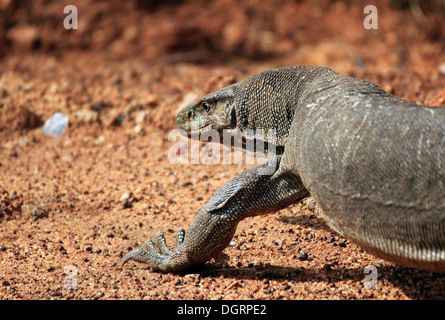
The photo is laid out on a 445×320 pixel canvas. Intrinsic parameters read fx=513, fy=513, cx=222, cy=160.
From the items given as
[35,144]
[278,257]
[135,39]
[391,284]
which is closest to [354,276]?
[391,284]

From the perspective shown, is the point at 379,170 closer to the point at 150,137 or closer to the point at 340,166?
the point at 340,166

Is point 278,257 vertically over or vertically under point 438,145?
under

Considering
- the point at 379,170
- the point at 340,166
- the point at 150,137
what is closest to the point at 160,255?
the point at 340,166

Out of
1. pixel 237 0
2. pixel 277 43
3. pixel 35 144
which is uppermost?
pixel 237 0

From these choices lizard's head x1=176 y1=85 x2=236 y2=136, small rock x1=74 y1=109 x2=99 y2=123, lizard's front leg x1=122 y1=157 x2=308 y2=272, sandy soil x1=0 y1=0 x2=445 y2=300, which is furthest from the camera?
small rock x1=74 y1=109 x2=99 y2=123

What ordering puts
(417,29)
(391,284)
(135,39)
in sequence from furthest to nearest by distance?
(417,29), (135,39), (391,284)

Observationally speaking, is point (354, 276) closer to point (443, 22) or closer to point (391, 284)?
point (391, 284)

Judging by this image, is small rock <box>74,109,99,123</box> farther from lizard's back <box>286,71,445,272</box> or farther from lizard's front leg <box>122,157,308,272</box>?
lizard's back <box>286,71,445,272</box>

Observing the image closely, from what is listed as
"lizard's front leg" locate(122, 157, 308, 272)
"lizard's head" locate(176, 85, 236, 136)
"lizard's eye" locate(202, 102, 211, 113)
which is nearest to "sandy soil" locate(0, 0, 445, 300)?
"lizard's front leg" locate(122, 157, 308, 272)
